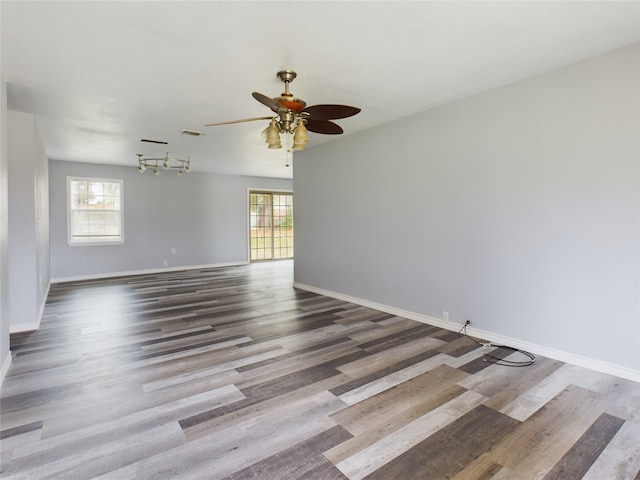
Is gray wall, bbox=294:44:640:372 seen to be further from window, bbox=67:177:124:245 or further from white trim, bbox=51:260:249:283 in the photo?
window, bbox=67:177:124:245

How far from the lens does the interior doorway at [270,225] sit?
9695mm

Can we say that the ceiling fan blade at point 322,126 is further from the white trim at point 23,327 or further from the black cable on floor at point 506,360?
the white trim at point 23,327

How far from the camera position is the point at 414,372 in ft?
9.32

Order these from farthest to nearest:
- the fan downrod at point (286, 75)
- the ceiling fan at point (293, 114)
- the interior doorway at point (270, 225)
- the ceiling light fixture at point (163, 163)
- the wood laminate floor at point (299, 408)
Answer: the interior doorway at point (270, 225) < the ceiling light fixture at point (163, 163) < the fan downrod at point (286, 75) < the ceiling fan at point (293, 114) < the wood laminate floor at point (299, 408)

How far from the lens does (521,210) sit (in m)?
3.24

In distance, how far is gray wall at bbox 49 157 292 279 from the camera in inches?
275

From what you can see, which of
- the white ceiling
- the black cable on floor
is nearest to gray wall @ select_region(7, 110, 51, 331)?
the white ceiling

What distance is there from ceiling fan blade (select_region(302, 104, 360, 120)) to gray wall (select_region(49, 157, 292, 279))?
6367 millimetres

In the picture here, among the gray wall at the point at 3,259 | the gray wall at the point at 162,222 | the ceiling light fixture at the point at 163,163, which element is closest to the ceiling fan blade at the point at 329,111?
the gray wall at the point at 3,259

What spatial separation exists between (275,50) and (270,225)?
24.9 feet

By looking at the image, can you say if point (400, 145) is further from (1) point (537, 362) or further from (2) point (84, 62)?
(2) point (84, 62)

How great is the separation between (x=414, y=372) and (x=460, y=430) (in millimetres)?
770

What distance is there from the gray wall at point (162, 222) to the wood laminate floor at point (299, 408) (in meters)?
3.75

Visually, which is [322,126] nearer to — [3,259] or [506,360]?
[506,360]
